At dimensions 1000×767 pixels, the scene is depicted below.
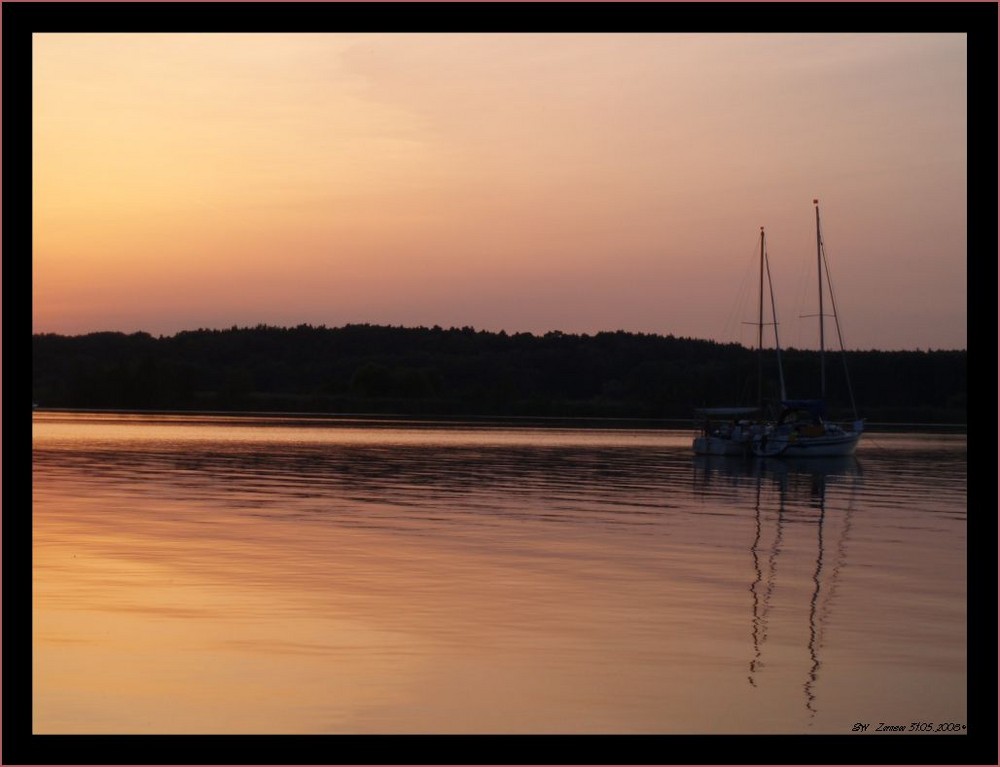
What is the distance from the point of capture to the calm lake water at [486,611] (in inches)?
523

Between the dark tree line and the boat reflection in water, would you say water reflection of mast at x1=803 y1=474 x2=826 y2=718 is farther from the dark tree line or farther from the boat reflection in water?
the dark tree line

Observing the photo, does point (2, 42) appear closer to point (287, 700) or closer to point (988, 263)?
point (287, 700)

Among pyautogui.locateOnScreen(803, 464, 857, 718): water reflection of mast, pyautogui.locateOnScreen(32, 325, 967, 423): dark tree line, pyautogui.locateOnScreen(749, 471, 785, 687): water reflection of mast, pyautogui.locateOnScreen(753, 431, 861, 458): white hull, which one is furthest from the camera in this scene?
pyautogui.locateOnScreen(32, 325, 967, 423): dark tree line

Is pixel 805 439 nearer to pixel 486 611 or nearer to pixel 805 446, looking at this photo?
pixel 805 446

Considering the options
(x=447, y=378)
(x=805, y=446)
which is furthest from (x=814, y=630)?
(x=447, y=378)

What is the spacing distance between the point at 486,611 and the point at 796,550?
32.7 feet

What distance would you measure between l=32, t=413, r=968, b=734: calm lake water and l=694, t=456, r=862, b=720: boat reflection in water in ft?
0.29

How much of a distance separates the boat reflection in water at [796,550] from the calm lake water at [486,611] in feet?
0.29

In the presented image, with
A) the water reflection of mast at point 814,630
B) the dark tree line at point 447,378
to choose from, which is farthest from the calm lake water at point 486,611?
the dark tree line at point 447,378

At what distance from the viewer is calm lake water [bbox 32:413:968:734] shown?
13.3 meters

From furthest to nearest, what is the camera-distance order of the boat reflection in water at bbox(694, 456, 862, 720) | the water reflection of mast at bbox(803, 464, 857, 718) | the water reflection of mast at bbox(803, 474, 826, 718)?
the boat reflection in water at bbox(694, 456, 862, 720) → the water reflection of mast at bbox(803, 464, 857, 718) → the water reflection of mast at bbox(803, 474, 826, 718)

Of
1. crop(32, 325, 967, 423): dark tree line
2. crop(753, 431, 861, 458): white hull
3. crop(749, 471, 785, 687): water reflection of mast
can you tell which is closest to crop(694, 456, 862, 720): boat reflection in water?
crop(749, 471, 785, 687): water reflection of mast

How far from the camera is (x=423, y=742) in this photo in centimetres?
966

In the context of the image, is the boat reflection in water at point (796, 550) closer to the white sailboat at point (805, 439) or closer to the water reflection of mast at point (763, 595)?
the water reflection of mast at point (763, 595)
